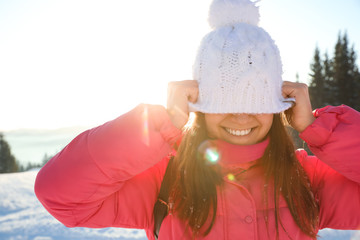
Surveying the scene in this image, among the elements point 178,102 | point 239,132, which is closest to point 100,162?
point 178,102

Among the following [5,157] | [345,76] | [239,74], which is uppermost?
[239,74]

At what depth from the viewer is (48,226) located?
12.3 ft

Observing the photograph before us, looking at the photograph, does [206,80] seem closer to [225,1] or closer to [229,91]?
[229,91]

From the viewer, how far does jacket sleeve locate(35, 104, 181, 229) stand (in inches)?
54.9

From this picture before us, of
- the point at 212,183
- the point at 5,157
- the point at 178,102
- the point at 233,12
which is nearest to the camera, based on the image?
the point at 178,102

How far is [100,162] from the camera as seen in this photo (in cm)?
139

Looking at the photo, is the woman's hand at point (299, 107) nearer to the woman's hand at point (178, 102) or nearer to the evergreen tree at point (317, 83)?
the woman's hand at point (178, 102)

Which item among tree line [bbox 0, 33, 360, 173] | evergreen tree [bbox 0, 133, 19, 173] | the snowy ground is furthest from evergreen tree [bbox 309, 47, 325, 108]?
evergreen tree [bbox 0, 133, 19, 173]

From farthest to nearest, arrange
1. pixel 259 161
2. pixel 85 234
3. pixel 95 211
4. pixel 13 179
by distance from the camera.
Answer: pixel 13 179, pixel 85 234, pixel 259 161, pixel 95 211

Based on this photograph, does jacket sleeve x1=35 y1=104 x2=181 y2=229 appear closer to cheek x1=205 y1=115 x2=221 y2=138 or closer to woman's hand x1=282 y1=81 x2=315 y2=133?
cheek x1=205 y1=115 x2=221 y2=138

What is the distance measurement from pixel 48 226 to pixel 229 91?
331cm

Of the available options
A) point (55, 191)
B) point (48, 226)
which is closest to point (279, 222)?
point (55, 191)

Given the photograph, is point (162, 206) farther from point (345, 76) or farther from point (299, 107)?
point (345, 76)

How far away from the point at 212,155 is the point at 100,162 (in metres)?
0.66
